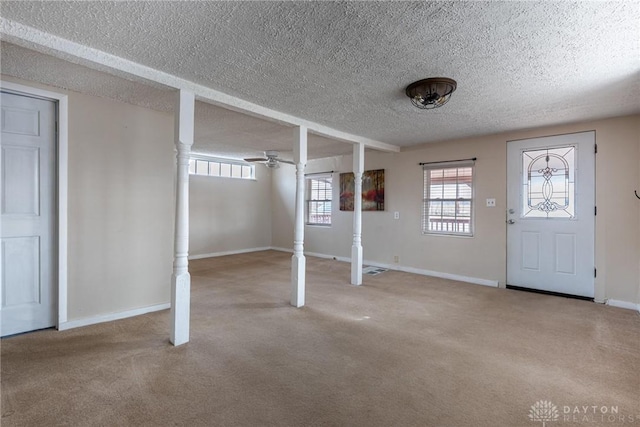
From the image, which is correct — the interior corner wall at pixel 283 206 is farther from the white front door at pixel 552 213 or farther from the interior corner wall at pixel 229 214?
the white front door at pixel 552 213

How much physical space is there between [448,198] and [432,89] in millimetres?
2938

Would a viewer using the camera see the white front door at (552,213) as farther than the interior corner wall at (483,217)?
Yes

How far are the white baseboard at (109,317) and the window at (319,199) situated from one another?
4330 millimetres

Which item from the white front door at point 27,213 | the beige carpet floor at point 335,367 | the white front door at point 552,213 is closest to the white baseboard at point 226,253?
the beige carpet floor at point 335,367

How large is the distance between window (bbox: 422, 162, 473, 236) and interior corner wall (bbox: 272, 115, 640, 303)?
117 millimetres

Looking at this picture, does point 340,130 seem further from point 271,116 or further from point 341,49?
point 341,49

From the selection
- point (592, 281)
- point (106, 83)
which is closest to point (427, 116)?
point (592, 281)

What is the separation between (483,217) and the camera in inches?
189

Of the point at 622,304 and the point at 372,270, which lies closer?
the point at 622,304

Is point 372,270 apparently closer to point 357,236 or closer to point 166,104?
point 357,236

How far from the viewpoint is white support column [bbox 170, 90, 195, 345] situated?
2.62 meters

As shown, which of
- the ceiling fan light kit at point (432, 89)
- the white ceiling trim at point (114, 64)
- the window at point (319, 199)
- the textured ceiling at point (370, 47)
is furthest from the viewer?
the window at point (319, 199)


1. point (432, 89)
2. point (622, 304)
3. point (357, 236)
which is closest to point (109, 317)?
point (357, 236)

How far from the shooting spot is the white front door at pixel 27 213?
2.69 m
